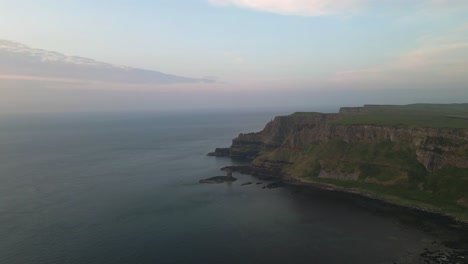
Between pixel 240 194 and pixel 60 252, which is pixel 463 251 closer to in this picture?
pixel 240 194

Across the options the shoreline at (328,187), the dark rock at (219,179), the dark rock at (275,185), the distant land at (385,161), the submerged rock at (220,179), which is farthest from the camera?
the submerged rock at (220,179)

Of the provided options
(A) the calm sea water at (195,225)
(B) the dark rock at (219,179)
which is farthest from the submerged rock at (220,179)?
(A) the calm sea water at (195,225)

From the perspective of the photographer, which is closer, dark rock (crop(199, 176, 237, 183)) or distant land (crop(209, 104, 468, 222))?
distant land (crop(209, 104, 468, 222))

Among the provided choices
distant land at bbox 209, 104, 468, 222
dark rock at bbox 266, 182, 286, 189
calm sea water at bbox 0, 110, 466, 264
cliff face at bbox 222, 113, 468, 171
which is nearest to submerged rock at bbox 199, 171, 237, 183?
calm sea water at bbox 0, 110, 466, 264

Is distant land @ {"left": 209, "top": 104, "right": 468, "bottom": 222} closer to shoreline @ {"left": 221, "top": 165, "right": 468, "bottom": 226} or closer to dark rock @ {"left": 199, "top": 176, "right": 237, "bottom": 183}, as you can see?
shoreline @ {"left": 221, "top": 165, "right": 468, "bottom": 226}

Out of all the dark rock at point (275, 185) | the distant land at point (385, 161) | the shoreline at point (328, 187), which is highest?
the distant land at point (385, 161)

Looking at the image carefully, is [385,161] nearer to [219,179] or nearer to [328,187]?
[328,187]

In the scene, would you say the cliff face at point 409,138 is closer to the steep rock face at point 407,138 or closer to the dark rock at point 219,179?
the steep rock face at point 407,138

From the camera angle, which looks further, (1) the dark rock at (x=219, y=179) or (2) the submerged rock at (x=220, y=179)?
(2) the submerged rock at (x=220, y=179)

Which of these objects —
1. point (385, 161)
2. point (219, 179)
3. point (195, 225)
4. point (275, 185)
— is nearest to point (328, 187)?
point (275, 185)
